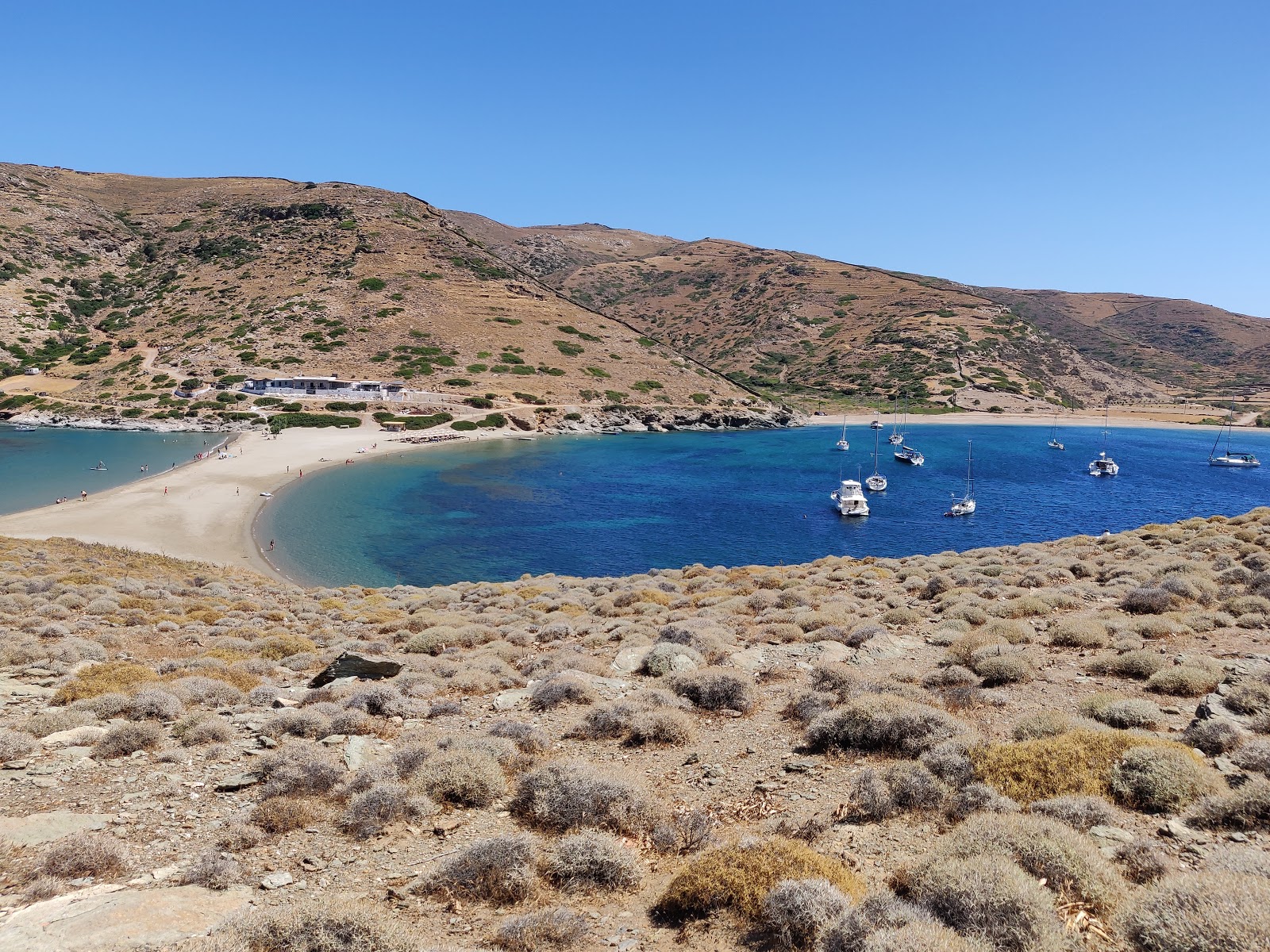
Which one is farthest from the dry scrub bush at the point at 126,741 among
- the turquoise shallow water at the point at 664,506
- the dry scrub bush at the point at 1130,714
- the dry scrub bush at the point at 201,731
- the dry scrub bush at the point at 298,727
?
the turquoise shallow water at the point at 664,506

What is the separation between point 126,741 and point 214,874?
4431mm

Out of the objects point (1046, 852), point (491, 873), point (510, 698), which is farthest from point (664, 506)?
point (1046, 852)

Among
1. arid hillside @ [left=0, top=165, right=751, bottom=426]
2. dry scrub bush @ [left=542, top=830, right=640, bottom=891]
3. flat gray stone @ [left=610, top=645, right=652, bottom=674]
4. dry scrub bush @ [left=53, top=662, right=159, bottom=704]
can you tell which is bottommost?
flat gray stone @ [left=610, top=645, right=652, bottom=674]

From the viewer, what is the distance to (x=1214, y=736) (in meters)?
7.71

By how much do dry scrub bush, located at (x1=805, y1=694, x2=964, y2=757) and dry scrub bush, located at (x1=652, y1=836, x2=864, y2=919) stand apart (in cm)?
324

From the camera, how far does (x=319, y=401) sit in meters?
91.2

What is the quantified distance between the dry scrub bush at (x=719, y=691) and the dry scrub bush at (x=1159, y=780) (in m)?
5.45

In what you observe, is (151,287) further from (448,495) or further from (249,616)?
(249,616)

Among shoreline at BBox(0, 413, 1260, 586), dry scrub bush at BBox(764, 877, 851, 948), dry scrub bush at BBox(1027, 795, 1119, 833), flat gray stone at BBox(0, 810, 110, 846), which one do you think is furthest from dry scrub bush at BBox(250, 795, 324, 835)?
shoreline at BBox(0, 413, 1260, 586)

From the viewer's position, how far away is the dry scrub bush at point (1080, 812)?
244 inches

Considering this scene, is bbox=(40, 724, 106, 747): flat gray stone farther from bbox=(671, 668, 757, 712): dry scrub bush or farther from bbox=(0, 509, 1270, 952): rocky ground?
bbox=(671, 668, 757, 712): dry scrub bush

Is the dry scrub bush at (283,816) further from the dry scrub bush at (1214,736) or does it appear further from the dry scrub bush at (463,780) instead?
the dry scrub bush at (1214,736)

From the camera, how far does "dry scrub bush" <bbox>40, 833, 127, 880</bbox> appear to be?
6.37m

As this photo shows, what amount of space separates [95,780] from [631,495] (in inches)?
2045
